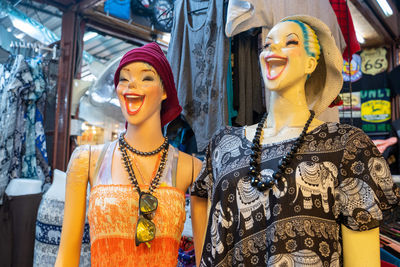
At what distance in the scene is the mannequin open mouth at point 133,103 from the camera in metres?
1.46

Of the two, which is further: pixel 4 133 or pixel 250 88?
pixel 4 133

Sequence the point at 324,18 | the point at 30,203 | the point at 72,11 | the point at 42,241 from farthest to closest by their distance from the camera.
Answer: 1. the point at 72,11
2. the point at 30,203
3. the point at 42,241
4. the point at 324,18

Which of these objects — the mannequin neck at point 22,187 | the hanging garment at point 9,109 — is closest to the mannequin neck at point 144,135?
the mannequin neck at point 22,187

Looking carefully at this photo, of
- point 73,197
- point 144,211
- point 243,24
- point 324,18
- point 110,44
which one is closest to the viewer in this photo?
point 144,211

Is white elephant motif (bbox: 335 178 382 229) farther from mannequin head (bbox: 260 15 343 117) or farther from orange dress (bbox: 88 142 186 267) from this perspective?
orange dress (bbox: 88 142 186 267)

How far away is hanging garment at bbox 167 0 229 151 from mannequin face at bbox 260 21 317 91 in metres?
0.57

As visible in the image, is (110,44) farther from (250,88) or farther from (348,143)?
(348,143)

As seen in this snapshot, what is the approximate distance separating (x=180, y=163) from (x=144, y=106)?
1.03 feet

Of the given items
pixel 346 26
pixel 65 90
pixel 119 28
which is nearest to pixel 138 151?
pixel 346 26

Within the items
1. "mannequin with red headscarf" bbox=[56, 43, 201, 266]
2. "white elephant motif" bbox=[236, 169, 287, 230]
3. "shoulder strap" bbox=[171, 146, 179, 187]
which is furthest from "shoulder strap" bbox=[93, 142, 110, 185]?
"white elephant motif" bbox=[236, 169, 287, 230]

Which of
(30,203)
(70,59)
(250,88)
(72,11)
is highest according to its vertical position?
(72,11)

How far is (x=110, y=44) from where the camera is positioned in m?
4.43

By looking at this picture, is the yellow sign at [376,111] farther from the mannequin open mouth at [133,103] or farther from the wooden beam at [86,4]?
the mannequin open mouth at [133,103]

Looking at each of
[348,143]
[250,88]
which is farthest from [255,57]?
[348,143]
